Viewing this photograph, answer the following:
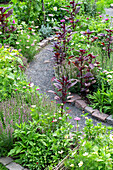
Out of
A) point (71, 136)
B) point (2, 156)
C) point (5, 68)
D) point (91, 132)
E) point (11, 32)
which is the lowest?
point (2, 156)

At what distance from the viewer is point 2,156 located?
3285 mm

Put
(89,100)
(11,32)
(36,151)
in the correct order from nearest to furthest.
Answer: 1. (36,151)
2. (89,100)
3. (11,32)

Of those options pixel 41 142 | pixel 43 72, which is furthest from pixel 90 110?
pixel 43 72

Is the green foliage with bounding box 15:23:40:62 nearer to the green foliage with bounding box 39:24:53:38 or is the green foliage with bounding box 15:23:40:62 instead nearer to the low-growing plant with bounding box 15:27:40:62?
the low-growing plant with bounding box 15:27:40:62

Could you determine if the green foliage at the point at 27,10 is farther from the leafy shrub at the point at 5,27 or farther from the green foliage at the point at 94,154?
the green foliage at the point at 94,154

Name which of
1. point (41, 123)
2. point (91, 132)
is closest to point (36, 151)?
point (41, 123)

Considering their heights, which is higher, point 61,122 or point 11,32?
point 11,32

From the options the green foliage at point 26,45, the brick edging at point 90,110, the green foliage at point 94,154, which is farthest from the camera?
the green foliage at point 26,45

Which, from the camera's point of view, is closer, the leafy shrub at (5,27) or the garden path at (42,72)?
the garden path at (42,72)

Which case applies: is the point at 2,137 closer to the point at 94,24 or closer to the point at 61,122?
the point at 61,122

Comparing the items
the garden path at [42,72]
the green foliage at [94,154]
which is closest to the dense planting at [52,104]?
the green foliage at [94,154]

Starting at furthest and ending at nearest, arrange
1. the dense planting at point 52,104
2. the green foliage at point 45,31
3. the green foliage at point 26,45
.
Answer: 1. the green foliage at point 45,31
2. the green foliage at point 26,45
3. the dense planting at point 52,104

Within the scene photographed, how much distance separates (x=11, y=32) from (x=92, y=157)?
14.6 feet

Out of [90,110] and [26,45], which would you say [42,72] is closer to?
[26,45]
